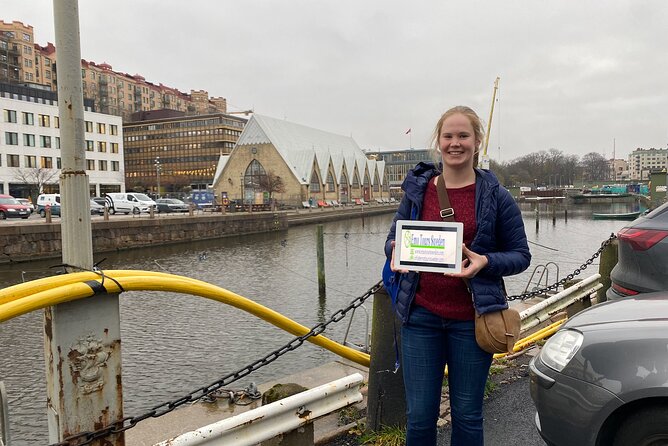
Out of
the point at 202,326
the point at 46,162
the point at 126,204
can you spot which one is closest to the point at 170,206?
the point at 126,204

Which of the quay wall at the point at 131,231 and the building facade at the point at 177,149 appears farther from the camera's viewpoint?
the building facade at the point at 177,149

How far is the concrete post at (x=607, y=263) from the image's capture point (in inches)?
277

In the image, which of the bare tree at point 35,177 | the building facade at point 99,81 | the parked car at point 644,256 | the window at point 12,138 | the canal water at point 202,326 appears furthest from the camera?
the building facade at point 99,81

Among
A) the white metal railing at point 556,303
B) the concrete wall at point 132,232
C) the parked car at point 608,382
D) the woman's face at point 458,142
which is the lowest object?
the concrete wall at point 132,232

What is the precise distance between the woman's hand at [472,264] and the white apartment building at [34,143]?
6496cm

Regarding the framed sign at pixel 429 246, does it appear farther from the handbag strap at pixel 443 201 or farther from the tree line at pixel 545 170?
the tree line at pixel 545 170

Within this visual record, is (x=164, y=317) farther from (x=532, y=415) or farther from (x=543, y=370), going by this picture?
(x=543, y=370)

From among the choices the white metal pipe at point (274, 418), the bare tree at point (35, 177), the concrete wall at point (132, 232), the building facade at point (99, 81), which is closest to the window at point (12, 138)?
the bare tree at point (35, 177)

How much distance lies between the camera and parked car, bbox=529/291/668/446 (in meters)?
2.33

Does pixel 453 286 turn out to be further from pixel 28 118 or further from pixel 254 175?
pixel 28 118

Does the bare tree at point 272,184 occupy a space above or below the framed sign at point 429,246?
above

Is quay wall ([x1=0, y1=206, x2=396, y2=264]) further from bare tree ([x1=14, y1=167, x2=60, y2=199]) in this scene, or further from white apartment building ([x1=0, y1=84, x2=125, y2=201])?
bare tree ([x1=14, y1=167, x2=60, y2=199])

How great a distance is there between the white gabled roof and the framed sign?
72.2 meters

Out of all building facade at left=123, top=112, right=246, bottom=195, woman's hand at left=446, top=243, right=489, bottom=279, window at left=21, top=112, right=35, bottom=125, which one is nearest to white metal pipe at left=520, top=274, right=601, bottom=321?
woman's hand at left=446, top=243, right=489, bottom=279
